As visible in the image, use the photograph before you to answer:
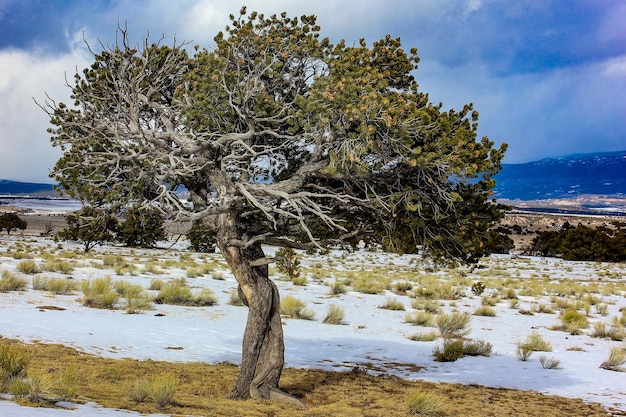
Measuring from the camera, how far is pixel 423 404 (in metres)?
8.45

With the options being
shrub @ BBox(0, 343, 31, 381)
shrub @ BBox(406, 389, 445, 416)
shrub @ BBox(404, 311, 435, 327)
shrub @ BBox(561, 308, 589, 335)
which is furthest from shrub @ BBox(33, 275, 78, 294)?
shrub @ BBox(561, 308, 589, 335)

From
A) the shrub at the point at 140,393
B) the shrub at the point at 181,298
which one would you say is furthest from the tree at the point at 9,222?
the shrub at the point at 140,393

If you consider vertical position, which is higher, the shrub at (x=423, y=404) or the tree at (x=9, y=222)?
the tree at (x=9, y=222)

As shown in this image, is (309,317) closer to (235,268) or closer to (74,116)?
(235,268)

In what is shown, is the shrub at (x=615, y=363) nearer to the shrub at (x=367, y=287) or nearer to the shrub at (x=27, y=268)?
the shrub at (x=367, y=287)

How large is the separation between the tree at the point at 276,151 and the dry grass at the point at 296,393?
2.97ft

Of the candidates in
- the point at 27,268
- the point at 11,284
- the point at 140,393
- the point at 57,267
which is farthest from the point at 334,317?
the point at 57,267

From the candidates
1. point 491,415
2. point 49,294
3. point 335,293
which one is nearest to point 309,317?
point 335,293

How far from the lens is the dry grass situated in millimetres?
7566

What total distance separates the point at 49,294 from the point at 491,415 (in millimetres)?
13167

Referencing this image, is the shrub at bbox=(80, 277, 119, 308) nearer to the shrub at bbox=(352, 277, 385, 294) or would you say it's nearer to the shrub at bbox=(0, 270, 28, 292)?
the shrub at bbox=(0, 270, 28, 292)

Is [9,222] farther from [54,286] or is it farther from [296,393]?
[296,393]

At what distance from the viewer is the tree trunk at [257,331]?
341 inches

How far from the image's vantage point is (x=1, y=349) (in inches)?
266
